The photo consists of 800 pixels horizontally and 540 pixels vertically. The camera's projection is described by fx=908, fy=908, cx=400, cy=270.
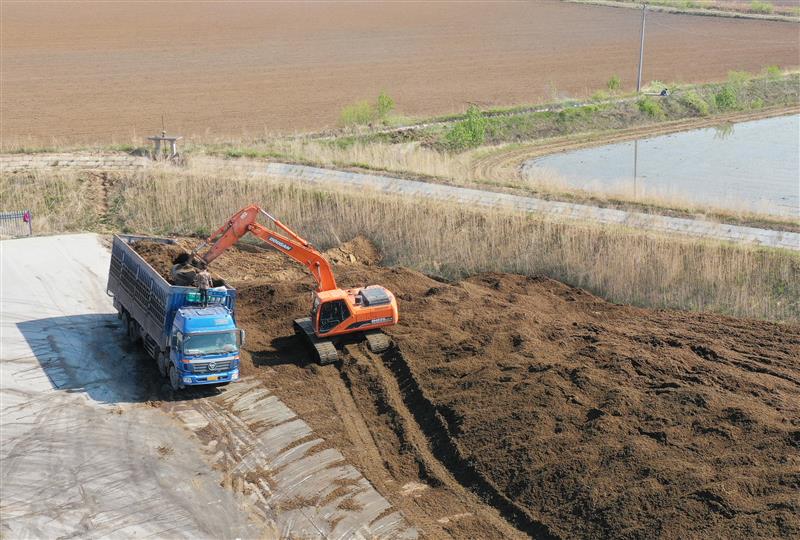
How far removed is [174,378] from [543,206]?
17509 millimetres

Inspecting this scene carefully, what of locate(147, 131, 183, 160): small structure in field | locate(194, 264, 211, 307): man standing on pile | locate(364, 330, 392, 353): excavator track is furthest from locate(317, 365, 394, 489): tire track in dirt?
locate(147, 131, 183, 160): small structure in field

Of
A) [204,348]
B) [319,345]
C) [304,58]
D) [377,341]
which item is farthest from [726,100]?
[204,348]

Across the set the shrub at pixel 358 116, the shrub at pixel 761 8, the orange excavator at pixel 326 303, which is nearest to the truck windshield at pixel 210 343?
the orange excavator at pixel 326 303

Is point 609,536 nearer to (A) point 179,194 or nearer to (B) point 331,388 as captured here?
(B) point 331,388

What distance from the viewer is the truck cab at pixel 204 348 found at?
2180 centimetres

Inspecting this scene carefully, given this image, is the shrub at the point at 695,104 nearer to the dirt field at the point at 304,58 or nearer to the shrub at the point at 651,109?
the shrub at the point at 651,109

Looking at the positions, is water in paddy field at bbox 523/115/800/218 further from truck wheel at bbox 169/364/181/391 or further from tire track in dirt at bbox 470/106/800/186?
truck wheel at bbox 169/364/181/391

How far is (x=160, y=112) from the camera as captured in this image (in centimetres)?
5806

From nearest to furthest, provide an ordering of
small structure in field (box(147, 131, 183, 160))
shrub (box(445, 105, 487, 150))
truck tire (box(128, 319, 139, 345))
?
truck tire (box(128, 319, 139, 345)), small structure in field (box(147, 131, 183, 160)), shrub (box(445, 105, 487, 150))

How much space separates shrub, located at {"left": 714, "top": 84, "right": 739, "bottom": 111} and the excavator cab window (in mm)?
48430

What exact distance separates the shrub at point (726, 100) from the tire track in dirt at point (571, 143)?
103 cm

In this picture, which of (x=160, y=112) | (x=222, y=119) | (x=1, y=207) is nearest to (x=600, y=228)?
(x=1, y=207)

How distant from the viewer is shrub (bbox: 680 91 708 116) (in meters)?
62.6

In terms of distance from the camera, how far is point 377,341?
79.8 feet
